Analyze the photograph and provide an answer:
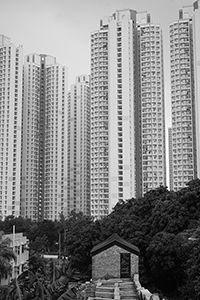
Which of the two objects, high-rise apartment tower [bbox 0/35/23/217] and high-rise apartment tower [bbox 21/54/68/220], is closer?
high-rise apartment tower [bbox 0/35/23/217]

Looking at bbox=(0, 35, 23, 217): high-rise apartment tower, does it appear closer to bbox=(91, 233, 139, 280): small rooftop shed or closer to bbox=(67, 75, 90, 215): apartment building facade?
bbox=(67, 75, 90, 215): apartment building facade

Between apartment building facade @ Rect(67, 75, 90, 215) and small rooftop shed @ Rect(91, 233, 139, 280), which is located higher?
apartment building facade @ Rect(67, 75, 90, 215)

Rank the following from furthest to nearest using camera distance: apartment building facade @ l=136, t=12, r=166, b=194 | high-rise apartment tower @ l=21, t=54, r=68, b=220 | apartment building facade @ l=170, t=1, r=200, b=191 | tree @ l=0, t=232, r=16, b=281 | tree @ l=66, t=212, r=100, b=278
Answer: high-rise apartment tower @ l=21, t=54, r=68, b=220, apartment building facade @ l=136, t=12, r=166, b=194, apartment building facade @ l=170, t=1, r=200, b=191, tree @ l=66, t=212, r=100, b=278, tree @ l=0, t=232, r=16, b=281

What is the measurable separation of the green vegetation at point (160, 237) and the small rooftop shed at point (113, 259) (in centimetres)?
220

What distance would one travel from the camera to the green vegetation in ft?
69.1

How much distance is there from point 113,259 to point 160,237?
4.12m

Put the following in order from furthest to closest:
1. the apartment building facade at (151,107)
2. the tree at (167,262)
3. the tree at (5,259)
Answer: the apartment building facade at (151,107), the tree at (167,262), the tree at (5,259)

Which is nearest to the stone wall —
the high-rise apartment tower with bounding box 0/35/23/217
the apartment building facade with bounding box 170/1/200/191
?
the apartment building facade with bounding box 170/1/200/191

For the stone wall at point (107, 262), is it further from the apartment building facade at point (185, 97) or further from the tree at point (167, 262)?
the apartment building facade at point (185, 97)

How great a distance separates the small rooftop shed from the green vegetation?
7.21 ft

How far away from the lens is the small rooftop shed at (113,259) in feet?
67.1

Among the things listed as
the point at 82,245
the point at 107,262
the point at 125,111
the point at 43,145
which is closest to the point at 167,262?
the point at 107,262

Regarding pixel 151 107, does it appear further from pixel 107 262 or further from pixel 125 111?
pixel 107 262

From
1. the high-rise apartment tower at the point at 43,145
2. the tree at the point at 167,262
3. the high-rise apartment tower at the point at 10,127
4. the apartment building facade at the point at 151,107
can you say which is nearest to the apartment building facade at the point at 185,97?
the apartment building facade at the point at 151,107
